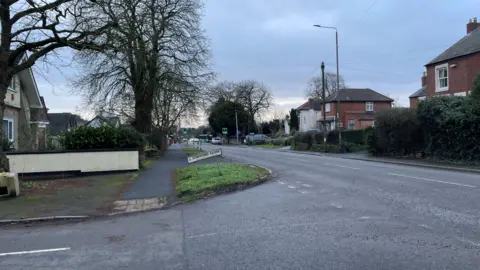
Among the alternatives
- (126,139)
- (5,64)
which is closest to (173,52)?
(126,139)

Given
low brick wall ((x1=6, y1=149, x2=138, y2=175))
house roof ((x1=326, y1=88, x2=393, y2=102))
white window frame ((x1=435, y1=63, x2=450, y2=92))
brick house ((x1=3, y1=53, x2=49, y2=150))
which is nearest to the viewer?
low brick wall ((x1=6, y1=149, x2=138, y2=175))

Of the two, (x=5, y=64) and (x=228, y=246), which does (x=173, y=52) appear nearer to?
(x=5, y=64)

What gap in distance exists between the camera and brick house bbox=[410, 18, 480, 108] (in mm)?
30516

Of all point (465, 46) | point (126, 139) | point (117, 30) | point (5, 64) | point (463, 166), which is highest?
point (465, 46)

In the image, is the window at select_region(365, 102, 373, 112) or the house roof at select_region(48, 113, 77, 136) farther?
the window at select_region(365, 102, 373, 112)

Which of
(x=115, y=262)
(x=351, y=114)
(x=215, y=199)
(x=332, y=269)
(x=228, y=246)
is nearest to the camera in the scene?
(x=332, y=269)

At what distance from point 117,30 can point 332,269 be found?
1305cm

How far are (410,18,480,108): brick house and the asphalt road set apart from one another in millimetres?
22992

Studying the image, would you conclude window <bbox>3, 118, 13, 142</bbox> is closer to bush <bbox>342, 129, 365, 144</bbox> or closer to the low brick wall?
the low brick wall

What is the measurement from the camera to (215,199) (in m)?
11.6

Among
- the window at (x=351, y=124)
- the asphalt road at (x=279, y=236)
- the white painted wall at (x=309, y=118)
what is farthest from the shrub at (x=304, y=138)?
the asphalt road at (x=279, y=236)

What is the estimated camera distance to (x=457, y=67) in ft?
104

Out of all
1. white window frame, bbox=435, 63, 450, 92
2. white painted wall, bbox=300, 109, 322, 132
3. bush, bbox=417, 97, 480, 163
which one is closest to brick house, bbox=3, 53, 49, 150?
bush, bbox=417, 97, 480, 163

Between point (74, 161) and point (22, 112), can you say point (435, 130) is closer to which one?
point (74, 161)
